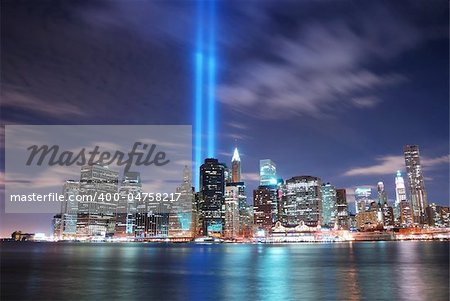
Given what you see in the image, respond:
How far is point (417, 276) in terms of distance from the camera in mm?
40312

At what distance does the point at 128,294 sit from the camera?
3020cm

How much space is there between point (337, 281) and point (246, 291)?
9.52 metres

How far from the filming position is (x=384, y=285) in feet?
109

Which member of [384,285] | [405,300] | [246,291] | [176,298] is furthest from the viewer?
[384,285]

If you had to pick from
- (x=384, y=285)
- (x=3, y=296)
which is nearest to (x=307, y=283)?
(x=384, y=285)

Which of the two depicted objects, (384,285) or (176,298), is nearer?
(176,298)

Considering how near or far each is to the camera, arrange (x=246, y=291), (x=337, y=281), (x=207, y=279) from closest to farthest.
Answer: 1. (x=246, y=291)
2. (x=337, y=281)
3. (x=207, y=279)

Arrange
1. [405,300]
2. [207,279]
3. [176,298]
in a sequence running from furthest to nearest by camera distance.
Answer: [207,279]
[176,298]
[405,300]

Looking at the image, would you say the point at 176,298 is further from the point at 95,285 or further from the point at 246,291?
the point at 95,285

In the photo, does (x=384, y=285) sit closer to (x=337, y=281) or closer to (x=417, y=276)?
(x=337, y=281)

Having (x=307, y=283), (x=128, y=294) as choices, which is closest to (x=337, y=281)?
(x=307, y=283)

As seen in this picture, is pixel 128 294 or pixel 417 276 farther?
pixel 417 276

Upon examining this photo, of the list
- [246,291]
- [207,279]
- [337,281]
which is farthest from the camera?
[207,279]

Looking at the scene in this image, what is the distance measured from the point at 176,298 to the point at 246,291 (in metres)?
5.51
